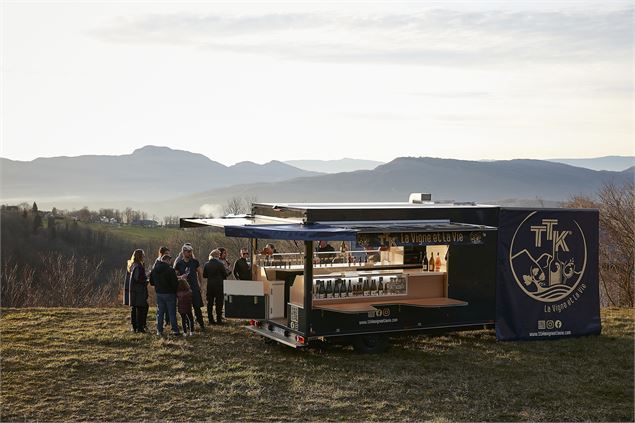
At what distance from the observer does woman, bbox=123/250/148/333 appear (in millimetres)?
A: 14984

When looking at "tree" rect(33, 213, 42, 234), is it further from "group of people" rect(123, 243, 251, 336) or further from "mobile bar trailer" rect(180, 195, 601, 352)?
"mobile bar trailer" rect(180, 195, 601, 352)

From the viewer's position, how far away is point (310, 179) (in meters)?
199

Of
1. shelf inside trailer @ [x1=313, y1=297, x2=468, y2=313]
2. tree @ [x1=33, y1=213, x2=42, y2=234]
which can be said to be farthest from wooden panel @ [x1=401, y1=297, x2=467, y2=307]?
tree @ [x1=33, y1=213, x2=42, y2=234]

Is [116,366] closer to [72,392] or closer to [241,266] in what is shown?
[72,392]

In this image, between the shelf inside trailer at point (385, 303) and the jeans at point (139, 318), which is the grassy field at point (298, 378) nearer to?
the jeans at point (139, 318)

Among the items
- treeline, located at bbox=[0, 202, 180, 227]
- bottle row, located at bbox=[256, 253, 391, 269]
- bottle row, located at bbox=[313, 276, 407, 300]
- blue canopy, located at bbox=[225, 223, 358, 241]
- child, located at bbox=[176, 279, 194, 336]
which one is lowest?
child, located at bbox=[176, 279, 194, 336]

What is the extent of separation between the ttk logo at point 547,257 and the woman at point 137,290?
7316 millimetres

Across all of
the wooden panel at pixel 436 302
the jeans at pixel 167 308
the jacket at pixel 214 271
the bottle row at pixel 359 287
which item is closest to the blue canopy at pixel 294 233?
the bottle row at pixel 359 287

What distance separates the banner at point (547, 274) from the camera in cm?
1527

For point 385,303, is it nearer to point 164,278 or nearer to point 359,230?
point 359,230

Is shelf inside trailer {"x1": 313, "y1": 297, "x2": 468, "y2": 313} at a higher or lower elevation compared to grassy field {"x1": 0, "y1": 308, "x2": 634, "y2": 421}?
higher

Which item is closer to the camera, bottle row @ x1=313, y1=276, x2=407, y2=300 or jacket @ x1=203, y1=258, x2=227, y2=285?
bottle row @ x1=313, y1=276, x2=407, y2=300

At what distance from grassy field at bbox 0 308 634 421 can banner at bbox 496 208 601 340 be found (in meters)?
0.40

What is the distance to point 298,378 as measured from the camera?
39.9 feet
